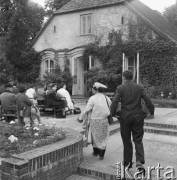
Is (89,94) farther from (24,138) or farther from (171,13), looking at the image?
(171,13)

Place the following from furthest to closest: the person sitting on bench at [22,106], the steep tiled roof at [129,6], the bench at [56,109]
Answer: the steep tiled roof at [129,6] < the bench at [56,109] < the person sitting on bench at [22,106]

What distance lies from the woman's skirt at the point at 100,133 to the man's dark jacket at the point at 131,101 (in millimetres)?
702

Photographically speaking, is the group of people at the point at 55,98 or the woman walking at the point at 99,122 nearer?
the woman walking at the point at 99,122

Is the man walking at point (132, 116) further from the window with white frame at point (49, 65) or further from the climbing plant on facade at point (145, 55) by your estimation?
the window with white frame at point (49, 65)

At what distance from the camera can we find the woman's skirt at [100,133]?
540 cm

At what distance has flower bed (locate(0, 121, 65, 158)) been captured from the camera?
175 inches

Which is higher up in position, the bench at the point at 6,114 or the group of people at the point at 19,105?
the group of people at the point at 19,105

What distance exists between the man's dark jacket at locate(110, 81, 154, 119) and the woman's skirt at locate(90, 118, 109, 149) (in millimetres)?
702

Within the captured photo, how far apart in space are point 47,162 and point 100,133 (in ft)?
5.06

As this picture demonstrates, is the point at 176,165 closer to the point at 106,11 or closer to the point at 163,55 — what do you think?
the point at 163,55

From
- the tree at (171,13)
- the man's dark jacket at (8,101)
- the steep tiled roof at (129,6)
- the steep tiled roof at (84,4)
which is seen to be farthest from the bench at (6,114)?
the tree at (171,13)

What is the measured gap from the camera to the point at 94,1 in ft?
63.1

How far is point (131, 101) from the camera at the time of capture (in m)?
4.73

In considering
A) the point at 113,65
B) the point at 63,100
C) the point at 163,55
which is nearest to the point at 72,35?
the point at 113,65
